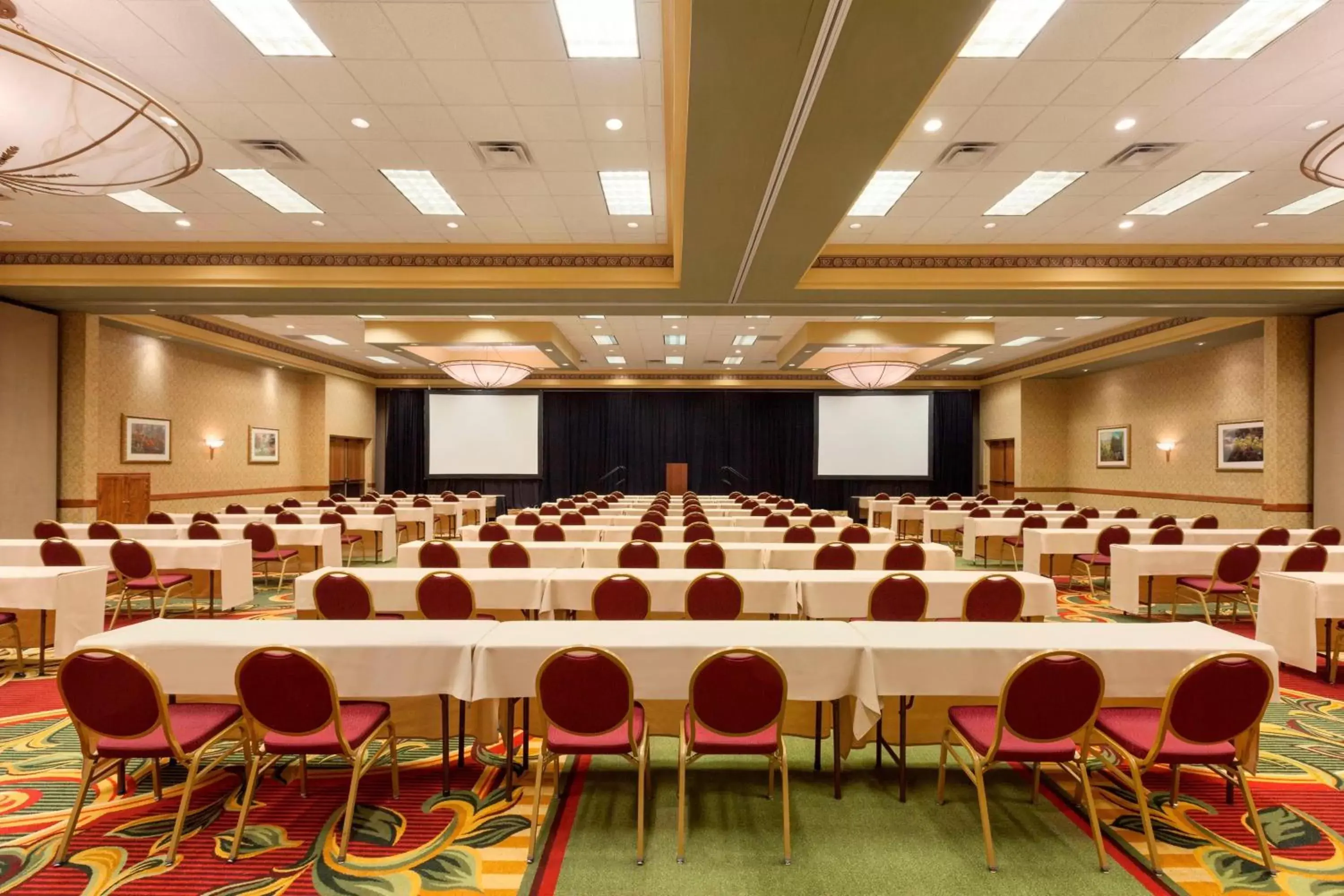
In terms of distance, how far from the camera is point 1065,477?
18.4 m

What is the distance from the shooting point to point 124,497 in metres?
12.0

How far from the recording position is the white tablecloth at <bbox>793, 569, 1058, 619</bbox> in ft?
17.3

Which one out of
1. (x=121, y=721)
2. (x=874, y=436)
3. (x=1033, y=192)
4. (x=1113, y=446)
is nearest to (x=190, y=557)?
(x=121, y=721)

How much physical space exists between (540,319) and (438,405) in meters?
8.58

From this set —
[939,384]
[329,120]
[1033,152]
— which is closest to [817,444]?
[939,384]

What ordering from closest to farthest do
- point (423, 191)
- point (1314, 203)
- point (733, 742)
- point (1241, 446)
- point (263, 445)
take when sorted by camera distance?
point (733, 742), point (423, 191), point (1314, 203), point (1241, 446), point (263, 445)

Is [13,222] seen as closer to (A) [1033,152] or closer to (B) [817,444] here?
(A) [1033,152]

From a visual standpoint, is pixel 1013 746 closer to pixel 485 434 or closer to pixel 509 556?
pixel 509 556

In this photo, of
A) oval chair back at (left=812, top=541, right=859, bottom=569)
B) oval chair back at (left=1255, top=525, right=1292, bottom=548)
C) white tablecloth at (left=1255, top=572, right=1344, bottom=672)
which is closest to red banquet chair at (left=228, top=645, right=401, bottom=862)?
oval chair back at (left=812, top=541, right=859, bottom=569)

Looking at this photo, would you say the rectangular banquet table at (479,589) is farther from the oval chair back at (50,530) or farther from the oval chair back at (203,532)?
the oval chair back at (50,530)

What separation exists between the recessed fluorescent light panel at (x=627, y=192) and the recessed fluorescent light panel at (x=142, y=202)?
4.84m

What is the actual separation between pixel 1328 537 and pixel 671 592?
7763 millimetres

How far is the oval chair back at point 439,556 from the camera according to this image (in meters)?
6.64

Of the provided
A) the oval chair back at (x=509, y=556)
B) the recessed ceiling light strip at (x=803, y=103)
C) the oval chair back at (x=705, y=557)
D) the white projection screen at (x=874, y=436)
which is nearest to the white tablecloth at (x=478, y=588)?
the oval chair back at (x=509, y=556)
